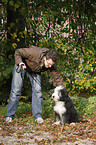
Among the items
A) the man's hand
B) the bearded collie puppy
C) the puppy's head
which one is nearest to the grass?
the bearded collie puppy

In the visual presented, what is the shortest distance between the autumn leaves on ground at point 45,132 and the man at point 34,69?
229mm

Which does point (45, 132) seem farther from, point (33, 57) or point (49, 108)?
point (49, 108)

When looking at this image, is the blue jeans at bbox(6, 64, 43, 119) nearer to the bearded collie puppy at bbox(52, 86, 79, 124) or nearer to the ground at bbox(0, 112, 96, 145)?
the ground at bbox(0, 112, 96, 145)

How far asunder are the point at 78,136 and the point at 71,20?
460 cm

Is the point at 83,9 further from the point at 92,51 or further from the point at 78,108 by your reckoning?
the point at 78,108

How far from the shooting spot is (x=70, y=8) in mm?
7801

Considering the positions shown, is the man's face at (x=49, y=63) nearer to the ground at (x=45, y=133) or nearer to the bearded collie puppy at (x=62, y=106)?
the bearded collie puppy at (x=62, y=106)

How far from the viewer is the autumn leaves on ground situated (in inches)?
156

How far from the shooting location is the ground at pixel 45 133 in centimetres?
394

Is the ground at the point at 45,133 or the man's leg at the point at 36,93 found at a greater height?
the man's leg at the point at 36,93

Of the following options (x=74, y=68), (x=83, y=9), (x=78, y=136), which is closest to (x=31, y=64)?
(x=78, y=136)

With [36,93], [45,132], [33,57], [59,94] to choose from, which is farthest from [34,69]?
[45,132]

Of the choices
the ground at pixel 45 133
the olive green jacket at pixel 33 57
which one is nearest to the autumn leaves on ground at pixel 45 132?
the ground at pixel 45 133

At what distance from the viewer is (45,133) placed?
450 cm
